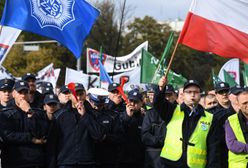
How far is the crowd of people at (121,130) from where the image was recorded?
824 cm

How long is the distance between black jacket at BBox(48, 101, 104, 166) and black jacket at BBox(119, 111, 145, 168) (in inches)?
48.7

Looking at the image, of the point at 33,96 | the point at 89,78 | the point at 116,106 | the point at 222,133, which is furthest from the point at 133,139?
the point at 89,78

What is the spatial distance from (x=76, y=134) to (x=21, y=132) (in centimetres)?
83

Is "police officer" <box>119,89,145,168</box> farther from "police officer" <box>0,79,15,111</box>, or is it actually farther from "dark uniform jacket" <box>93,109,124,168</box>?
"police officer" <box>0,79,15,111</box>

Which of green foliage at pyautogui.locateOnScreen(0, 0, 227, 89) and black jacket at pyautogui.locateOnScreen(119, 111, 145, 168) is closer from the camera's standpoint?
black jacket at pyautogui.locateOnScreen(119, 111, 145, 168)

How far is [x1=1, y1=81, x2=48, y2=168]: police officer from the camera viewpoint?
8461 millimetres

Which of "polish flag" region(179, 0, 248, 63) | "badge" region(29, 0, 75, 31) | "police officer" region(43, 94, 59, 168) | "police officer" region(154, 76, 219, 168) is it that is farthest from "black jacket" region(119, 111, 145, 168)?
"polish flag" region(179, 0, 248, 63)

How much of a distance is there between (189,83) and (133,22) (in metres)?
69.4

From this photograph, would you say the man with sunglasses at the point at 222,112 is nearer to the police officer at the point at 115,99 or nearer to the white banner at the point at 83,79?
the police officer at the point at 115,99

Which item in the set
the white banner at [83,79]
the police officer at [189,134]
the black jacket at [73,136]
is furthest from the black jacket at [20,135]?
the white banner at [83,79]

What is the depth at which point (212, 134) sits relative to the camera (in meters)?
8.34

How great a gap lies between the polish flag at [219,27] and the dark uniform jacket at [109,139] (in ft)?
5.48

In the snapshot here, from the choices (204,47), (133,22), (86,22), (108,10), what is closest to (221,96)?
(204,47)

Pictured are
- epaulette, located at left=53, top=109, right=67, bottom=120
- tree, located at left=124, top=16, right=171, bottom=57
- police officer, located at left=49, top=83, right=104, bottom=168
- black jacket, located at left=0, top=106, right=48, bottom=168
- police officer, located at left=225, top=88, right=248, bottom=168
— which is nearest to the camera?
police officer, located at left=225, top=88, right=248, bottom=168
